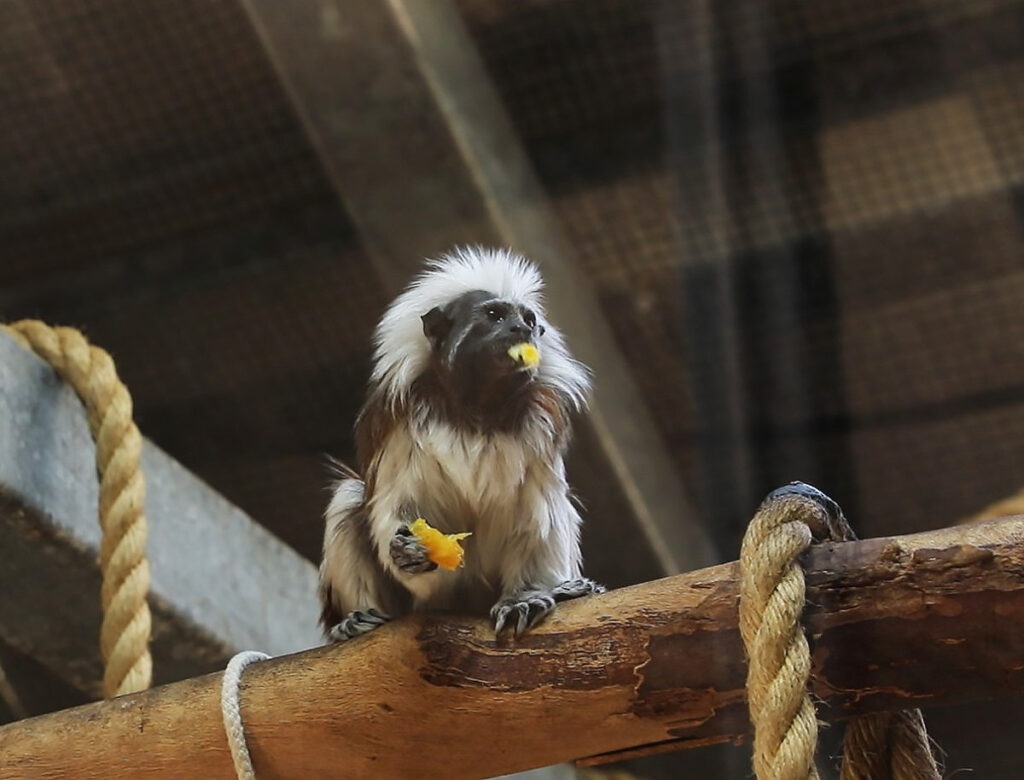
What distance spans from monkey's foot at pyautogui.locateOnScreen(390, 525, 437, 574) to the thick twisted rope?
648mm

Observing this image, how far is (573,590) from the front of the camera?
6.44ft

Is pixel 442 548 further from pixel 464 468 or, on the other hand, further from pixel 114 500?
pixel 114 500

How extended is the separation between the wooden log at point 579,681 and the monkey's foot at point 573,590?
0.16 meters

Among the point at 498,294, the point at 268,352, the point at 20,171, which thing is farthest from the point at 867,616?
the point at 20,171

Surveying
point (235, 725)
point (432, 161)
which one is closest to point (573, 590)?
point (235, 725)

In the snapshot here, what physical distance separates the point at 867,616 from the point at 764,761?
232 millimetres

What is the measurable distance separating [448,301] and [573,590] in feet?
2.06

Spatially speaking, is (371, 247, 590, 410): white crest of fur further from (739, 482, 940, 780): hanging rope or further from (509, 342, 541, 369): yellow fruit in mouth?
(739, 482, 940, 780): hanging rope

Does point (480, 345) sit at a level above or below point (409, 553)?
above

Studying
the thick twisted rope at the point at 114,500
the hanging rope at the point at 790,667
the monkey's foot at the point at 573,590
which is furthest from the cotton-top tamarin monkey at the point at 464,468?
the hanging rope at the point at 790,667

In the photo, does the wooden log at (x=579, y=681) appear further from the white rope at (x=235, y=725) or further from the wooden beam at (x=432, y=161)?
the wooden beam at (x=432, y=161)

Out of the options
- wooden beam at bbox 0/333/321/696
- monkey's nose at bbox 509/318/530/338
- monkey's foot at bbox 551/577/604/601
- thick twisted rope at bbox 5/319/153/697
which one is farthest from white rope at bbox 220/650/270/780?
wooden beam at bbox 0/333/321/696

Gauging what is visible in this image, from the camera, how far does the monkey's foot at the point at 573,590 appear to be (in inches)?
76.7

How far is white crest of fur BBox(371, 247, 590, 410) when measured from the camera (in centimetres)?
230
